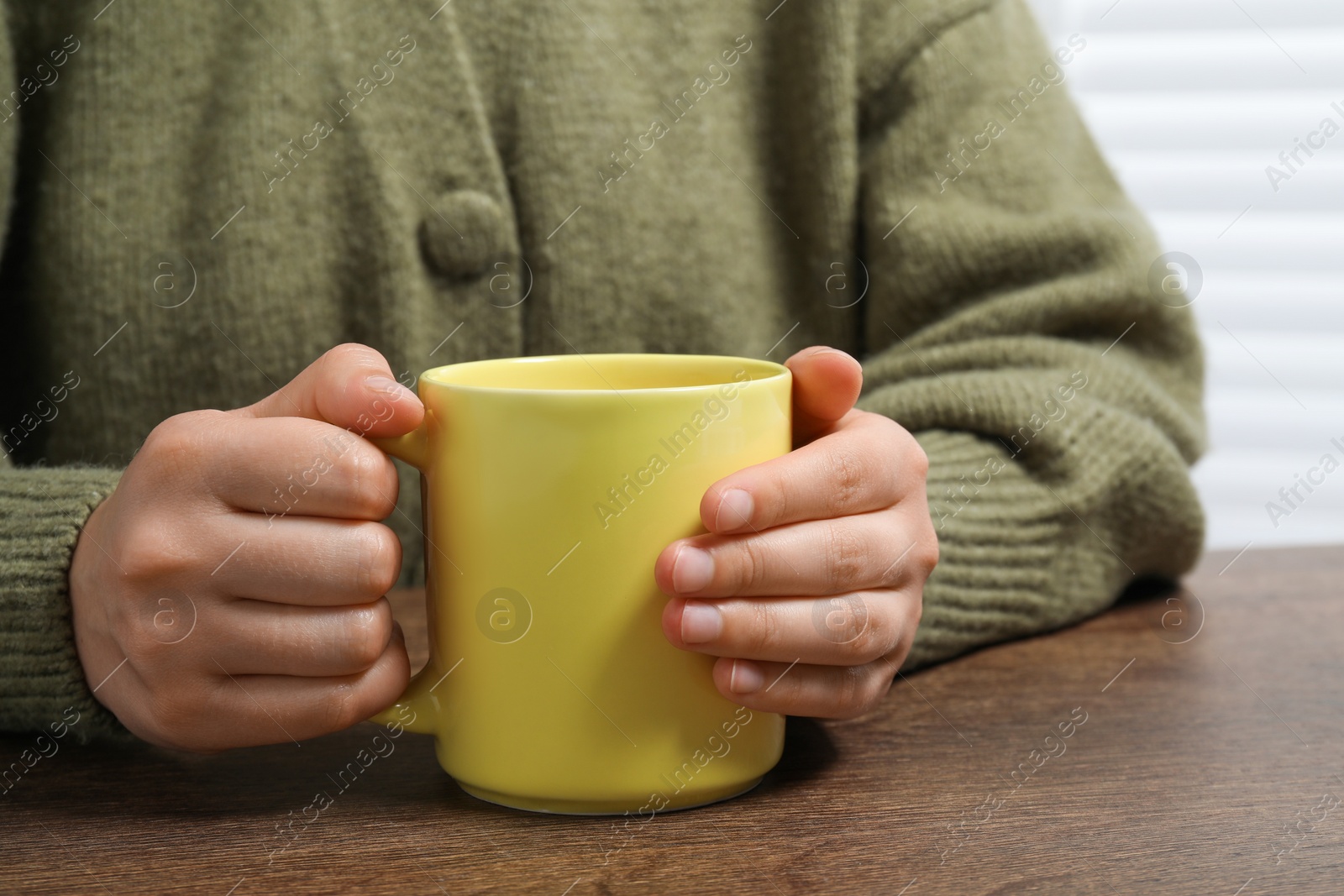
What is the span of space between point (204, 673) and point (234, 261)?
409 millimetres

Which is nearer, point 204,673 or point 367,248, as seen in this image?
point 204,673

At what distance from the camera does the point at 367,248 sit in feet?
2.55

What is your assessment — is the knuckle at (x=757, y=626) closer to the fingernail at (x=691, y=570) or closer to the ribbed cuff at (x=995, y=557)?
the fingernail at (x=691, y=570)

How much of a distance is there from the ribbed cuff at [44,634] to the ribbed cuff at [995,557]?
0.41m

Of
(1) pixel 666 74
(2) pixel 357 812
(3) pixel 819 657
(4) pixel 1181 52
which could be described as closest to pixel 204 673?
(2) pixel 357 812

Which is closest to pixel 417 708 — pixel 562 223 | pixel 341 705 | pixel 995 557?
pixel 341 705

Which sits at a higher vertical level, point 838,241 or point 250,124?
point 250,124

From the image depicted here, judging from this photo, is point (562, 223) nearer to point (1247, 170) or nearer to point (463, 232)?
point (463, 232)

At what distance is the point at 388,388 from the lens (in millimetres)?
411

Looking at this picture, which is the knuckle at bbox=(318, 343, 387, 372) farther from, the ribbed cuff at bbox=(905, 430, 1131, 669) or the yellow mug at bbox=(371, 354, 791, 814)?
the ribbed cuff at bbox=(905, 430, 1131, 669)

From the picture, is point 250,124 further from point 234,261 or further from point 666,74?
point 666,74

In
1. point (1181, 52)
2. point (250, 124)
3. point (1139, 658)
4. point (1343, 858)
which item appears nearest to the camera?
point (1343, 858)

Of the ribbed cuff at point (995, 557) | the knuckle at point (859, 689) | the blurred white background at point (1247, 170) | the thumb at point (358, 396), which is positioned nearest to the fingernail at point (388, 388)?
the thumb at point (358, 396)

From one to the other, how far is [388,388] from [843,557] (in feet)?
0.63
